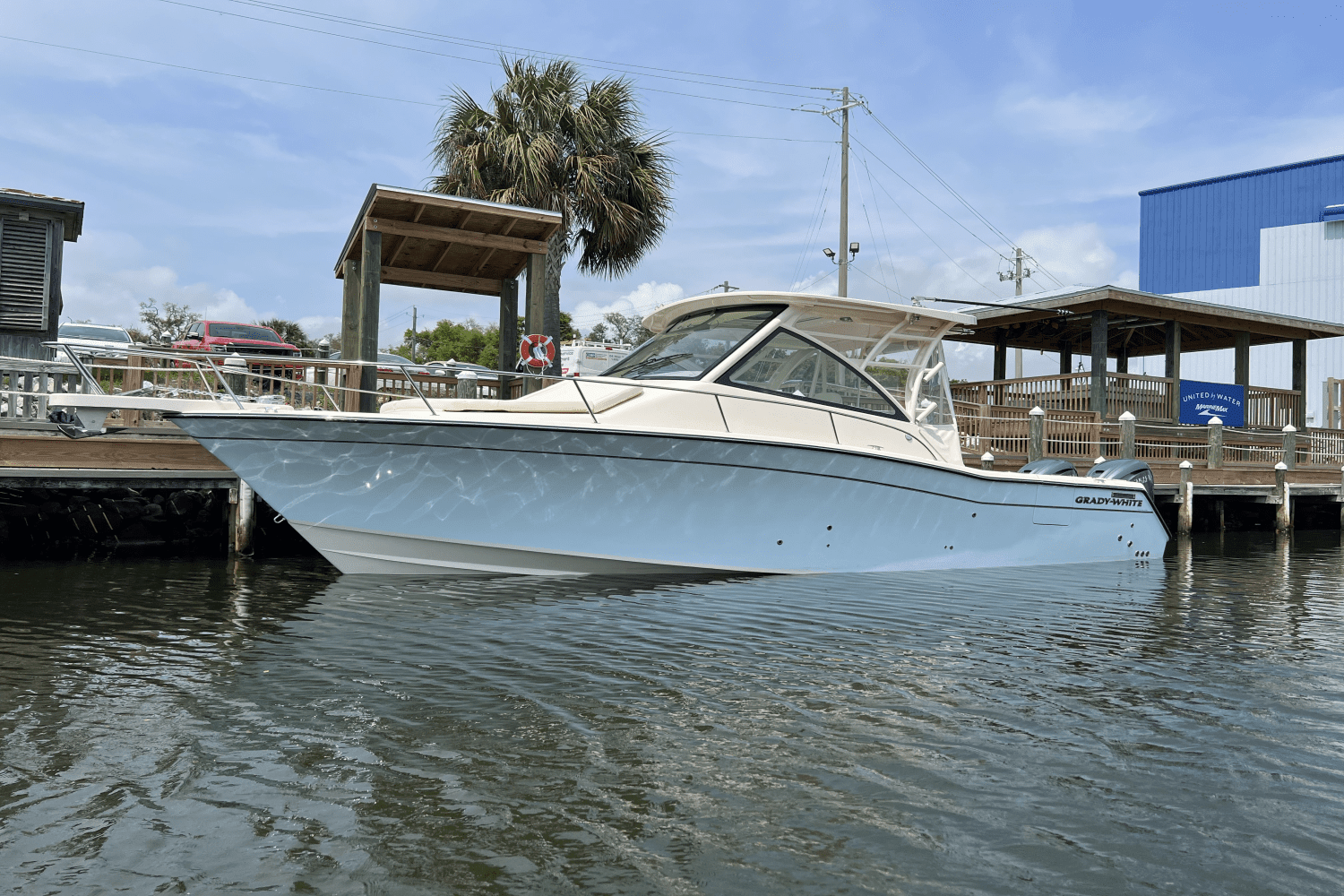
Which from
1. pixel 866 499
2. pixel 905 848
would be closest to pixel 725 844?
pixel 905 848

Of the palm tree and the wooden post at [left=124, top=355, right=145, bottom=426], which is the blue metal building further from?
the wooden post at [left=124, top=355, right=145, bottom=426]

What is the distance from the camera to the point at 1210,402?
1869 cm

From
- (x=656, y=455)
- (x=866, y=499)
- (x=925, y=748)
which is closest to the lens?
(x=925, y=748)

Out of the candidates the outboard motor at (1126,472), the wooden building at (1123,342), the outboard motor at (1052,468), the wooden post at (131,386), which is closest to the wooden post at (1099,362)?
the wooden building at (1123,342)

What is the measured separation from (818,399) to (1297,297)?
2779 cm

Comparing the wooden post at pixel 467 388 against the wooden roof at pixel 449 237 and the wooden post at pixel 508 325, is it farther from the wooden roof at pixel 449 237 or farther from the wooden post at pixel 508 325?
the wooden roof at pixel 449 237

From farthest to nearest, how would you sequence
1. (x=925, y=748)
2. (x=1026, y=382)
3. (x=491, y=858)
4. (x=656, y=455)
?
(x=1026, y=382) < (x=656, y=455) < (x=925, y=748) < (x=491, y=858)

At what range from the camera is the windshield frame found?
806 centimetres

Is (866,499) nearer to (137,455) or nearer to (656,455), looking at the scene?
(656,455)

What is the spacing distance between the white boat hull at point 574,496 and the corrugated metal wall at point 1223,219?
27.2m

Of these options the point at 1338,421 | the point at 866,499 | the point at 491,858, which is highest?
→ the point at 1338,421

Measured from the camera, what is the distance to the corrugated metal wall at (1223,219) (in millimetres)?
29188

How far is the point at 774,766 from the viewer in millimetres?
3689

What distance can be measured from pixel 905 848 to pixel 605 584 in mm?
4857
